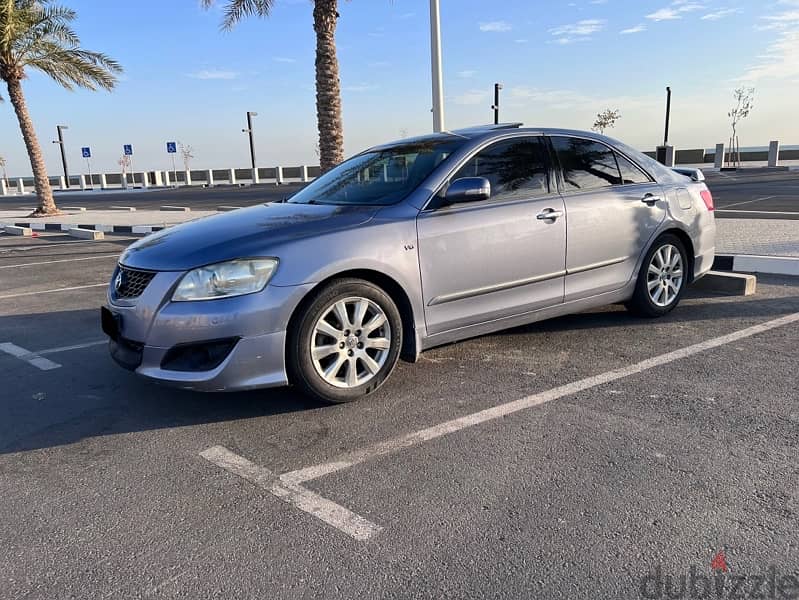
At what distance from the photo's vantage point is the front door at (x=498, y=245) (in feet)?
13.3

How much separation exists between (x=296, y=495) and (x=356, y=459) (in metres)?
0.41

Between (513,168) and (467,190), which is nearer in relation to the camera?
(467,190)

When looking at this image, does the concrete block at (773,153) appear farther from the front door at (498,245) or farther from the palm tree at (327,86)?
the front door at (498,245)

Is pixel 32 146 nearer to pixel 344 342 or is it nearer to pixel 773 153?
pixel 344 342

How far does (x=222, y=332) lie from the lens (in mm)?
3410

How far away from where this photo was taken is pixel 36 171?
20.3m

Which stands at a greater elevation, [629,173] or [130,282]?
[629,173]

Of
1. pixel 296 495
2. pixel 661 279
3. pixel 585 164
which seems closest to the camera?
pixel 296 495

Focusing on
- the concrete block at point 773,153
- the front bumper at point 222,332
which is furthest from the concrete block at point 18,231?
the concrete block at point 773,153

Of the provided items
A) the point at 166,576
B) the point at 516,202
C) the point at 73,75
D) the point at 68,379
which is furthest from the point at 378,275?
the point at 73,75

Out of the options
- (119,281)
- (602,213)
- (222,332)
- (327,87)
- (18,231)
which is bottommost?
(18,231)

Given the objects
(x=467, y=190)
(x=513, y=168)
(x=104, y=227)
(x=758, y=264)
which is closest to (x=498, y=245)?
(x=467, y=190)

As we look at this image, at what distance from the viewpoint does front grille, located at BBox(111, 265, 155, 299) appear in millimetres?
3676

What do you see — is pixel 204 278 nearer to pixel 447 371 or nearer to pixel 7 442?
pixel 7 442
